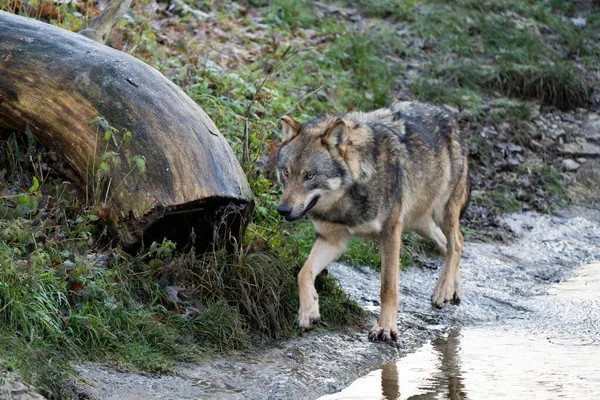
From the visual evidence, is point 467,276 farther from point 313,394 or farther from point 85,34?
point 85,34

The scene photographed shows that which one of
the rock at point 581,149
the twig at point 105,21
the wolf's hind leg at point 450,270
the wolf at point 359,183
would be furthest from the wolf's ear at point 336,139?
the rock at point 581,149

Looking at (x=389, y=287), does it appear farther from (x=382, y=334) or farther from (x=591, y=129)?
(x=591, y=129)

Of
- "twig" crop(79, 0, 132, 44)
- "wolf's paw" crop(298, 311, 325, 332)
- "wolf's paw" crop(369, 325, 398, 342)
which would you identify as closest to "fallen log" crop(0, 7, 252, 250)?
"twig" crop(79, 0, 132, 44)

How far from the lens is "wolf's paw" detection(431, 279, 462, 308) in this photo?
781 cm

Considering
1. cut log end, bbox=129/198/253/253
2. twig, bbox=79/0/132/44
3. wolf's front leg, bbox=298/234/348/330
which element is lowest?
wolf's front leg, bbox=298/234/348/330

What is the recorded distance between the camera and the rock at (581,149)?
12047 mm

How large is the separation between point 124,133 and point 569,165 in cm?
714

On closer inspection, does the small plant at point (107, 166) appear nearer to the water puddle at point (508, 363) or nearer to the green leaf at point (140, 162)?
the green leaf at point (140, 162)

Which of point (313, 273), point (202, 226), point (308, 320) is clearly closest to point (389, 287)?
point (313, 273)

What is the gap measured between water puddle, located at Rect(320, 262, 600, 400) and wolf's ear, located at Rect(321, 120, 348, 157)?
158 cm

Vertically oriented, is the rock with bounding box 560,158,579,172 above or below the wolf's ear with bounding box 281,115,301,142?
below

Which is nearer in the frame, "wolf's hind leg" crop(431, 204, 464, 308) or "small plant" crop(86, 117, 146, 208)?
"small plant" crop(86, 117, 146, 208)

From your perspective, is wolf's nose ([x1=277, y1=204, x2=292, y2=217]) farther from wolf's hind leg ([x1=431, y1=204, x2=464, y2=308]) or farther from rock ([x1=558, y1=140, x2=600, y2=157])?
rock ([x1=558, y1=140, x2=600, y2=157])

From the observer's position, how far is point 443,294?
7820mm
